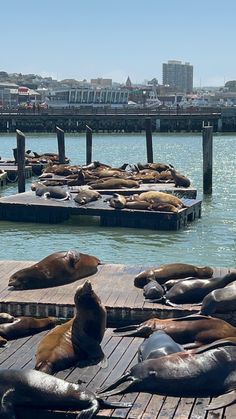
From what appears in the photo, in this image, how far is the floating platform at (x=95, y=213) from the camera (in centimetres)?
Result: 1488

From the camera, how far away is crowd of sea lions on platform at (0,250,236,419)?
542 cm

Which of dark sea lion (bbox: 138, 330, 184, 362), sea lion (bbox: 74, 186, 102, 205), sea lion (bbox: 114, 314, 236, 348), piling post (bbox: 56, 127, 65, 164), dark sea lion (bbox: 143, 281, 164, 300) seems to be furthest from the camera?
piling post (bbox: 56, 127, 65, 164)

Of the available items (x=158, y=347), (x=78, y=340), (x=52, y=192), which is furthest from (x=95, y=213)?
(x=158, y=347)

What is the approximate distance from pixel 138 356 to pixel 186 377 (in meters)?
0.72

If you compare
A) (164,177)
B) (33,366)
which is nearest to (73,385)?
(33,366)

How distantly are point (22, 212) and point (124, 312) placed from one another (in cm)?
880

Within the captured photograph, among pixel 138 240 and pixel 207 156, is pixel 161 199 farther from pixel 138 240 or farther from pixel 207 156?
pixel 207 156

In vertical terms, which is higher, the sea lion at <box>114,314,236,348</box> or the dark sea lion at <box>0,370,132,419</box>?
the sea lion at <box>114,314,236,348</box>

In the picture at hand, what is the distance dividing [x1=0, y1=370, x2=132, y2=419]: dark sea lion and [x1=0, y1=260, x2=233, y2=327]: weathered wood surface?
2.25 metres

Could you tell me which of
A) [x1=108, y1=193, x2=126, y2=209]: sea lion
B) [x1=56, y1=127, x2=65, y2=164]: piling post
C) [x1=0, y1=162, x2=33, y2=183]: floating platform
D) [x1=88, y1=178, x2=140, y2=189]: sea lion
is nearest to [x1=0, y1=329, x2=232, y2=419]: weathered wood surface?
[x1=108, y1=193, x2=126, y2=209]: sea lion

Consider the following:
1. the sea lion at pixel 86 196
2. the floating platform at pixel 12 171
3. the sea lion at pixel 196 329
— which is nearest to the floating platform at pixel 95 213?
the sea lion at pixel 86 196

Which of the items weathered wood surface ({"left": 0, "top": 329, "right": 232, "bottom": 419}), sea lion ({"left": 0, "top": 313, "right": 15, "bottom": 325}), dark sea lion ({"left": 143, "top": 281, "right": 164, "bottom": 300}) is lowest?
weathered wood surface ({"left": 0, "top": 329, "right": 232, "bottom": 419})

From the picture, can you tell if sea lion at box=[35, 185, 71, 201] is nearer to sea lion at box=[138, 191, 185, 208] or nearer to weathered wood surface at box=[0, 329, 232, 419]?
sea lion at box=[138, 191, 185, 208]

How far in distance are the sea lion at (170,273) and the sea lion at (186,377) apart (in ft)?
8.71
